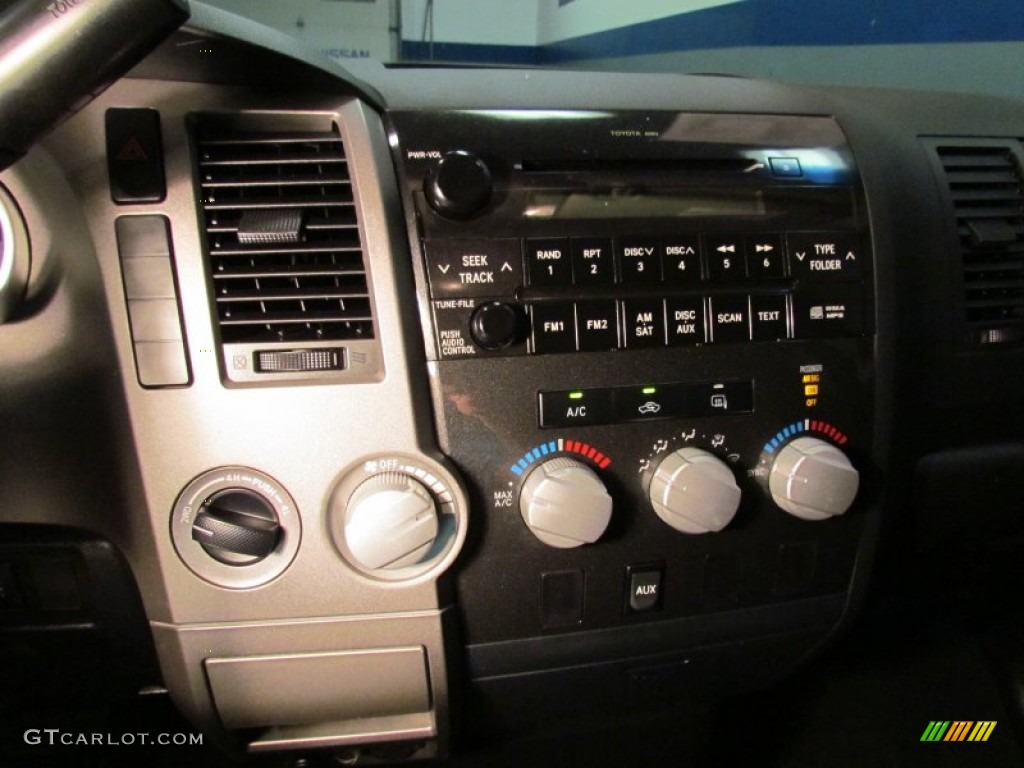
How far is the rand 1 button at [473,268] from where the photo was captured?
583mm

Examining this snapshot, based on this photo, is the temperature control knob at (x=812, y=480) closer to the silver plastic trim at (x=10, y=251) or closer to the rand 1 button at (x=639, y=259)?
the rand 1 button at (x=639, y=259)

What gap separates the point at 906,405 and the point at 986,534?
0.89 ft

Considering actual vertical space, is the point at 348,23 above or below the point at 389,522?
above

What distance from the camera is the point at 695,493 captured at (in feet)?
A: 1.98

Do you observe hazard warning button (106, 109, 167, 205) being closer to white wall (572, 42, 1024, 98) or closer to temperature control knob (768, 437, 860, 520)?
temperature control knob (768, 437, 860, 520)

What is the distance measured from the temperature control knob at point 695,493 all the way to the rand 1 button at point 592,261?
171mm

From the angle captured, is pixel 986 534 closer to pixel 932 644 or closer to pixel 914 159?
pixel 932 644

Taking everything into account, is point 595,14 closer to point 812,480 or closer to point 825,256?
point 825,256

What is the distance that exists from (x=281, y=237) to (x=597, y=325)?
0.88ft

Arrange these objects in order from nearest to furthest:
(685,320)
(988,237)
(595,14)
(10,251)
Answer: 1. (10,251)
2. (685,320)
3. (988,237)
4. (595,14)

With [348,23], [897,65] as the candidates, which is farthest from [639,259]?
[348,23]

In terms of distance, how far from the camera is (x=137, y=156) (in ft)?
1.76

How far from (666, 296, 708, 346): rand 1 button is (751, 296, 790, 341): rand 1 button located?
5cm

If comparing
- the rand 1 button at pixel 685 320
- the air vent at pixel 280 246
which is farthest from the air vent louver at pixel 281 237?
the rand 1 button at pixel 685 320
